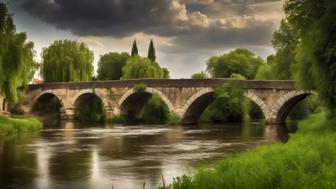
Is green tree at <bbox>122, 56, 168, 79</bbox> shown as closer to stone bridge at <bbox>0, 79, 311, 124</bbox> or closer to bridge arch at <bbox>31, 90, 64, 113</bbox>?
stone bridge at <bbox>0, 79, 311, 124</bbox>

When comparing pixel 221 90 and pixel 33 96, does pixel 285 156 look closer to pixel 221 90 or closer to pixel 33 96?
pixel 221 90

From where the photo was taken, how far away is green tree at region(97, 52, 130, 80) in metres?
80.6

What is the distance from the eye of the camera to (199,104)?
41.2 meters

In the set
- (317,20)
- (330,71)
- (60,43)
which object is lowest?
(330,71)

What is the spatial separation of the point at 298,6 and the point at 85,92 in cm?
3049

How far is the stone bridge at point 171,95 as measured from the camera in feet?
118

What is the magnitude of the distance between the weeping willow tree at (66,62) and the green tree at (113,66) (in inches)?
1088

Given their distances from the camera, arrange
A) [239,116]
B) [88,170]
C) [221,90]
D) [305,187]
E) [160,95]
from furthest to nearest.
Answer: [239,116], [160,95], [221,90], [88,170], [305,187]

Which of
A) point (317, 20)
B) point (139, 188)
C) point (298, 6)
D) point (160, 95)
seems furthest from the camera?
point (160, 95)

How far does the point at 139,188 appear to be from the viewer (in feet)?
38.5

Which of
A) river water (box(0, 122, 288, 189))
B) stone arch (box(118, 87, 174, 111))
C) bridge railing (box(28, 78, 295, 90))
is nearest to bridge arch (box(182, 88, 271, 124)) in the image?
bridge railing (box(28, 78, 295, 90))

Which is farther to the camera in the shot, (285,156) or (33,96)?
(33,96)

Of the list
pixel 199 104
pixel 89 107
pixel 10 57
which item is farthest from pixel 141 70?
pixel 10 57

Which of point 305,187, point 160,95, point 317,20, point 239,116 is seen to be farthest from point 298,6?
point 239,116
